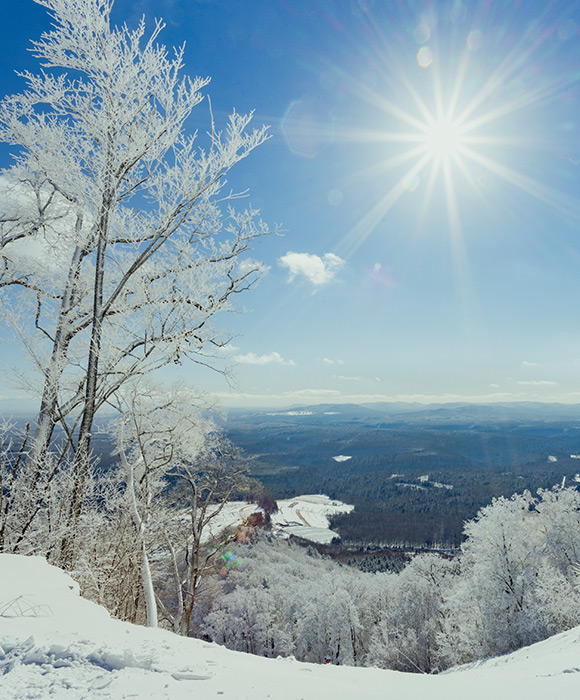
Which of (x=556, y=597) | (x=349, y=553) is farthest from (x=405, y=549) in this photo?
(x=556, y=597)

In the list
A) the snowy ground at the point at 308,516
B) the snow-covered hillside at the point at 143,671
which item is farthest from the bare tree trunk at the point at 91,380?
the snowy ground at the point at 308,516

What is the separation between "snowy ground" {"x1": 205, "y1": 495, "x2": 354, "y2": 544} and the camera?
353 ft

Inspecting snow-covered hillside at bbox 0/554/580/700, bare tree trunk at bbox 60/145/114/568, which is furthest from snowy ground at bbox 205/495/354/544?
snow-covered hillside at bbox 0/554/580/700

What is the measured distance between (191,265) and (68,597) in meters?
4.16

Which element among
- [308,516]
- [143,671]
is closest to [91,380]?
[143,671]

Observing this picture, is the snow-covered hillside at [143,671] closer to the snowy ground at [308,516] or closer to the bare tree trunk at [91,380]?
the bare tree trunk at [91,380]

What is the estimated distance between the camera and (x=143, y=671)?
1.95 m

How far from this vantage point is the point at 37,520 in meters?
4.76

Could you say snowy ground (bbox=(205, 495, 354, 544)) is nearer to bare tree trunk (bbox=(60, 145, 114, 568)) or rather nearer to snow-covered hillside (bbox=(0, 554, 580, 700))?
bare tree trunk (bbox=(60, 145, 114, 568))

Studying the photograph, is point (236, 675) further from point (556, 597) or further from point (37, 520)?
point (556, 597)

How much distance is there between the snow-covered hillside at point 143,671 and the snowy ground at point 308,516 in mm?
102688

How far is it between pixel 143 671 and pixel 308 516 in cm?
14185

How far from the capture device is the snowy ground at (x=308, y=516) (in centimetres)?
10756

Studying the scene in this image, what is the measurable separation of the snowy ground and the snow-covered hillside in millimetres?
102688
